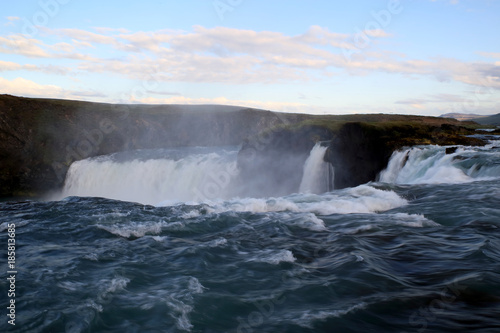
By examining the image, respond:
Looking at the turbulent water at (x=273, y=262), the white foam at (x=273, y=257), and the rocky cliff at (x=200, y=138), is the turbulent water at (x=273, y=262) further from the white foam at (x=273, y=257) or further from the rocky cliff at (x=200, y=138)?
the rocky cliff at (x=200, y=138)

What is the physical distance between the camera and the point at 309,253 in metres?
11.2

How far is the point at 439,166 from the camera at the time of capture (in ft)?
72.9

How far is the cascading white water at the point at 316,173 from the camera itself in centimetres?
3039

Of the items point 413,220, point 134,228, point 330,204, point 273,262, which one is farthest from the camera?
point 330,204

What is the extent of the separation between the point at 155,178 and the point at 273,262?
3453 cm

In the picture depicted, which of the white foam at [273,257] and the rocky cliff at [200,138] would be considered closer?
the white foam at [273,257]

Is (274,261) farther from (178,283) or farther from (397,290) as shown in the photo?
(397,290)

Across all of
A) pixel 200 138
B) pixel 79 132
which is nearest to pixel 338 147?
pixel 200 138

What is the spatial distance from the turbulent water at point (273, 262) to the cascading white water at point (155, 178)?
1930 centimetres

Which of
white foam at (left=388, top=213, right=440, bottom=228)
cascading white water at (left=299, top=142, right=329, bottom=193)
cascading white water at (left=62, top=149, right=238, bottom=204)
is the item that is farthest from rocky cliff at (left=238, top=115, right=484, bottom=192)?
white foam at (left=388, top=213, right=440, bottom=228)

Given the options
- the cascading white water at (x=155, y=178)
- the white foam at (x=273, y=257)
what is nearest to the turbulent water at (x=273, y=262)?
the white foam at (x=273, y=257)

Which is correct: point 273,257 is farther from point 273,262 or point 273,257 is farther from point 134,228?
point 134,228

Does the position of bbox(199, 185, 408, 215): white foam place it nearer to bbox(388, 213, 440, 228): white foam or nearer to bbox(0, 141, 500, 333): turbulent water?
bbox(0, 141, 500, 333): turbulent water

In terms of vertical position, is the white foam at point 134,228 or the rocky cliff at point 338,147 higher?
the rocky cliff at point 338,147
